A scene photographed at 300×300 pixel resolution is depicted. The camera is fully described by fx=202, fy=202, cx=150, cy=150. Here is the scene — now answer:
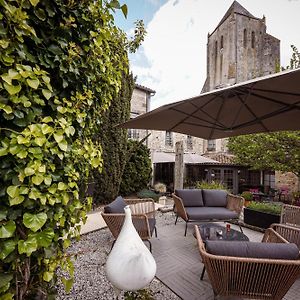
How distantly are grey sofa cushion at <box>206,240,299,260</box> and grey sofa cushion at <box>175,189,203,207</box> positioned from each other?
11.8ft

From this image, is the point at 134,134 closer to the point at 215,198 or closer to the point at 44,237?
the point at 215,198

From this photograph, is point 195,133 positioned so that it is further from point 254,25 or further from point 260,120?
point 254,25

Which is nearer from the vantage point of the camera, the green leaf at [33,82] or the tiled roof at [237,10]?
the green leaf at [33,82]

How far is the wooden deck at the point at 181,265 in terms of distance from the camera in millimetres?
2865

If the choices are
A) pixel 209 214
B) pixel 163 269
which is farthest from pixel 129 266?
pixel 209 214

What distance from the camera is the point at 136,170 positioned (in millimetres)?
10836

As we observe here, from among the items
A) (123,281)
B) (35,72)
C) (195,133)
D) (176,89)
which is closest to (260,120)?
(195,133)

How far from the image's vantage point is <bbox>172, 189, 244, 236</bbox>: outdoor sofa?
204 inches

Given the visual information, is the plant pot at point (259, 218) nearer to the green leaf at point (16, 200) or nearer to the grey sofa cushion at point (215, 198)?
the grey sofa cushion at point (215, 198)

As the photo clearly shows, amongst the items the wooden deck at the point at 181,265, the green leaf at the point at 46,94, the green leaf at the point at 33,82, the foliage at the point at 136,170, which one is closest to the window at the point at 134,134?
the foliage at the point at 136,170

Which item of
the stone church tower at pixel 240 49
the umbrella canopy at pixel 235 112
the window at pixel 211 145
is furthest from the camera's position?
the stone church tower at pixel 240 49

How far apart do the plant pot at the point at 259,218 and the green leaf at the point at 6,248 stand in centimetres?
583

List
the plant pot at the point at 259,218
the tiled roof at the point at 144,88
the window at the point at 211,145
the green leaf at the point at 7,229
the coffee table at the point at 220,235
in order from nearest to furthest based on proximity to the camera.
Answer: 1. the green leaf at the point at 7,229
2. the coffee table at the point at 220,235
3. the plant pot at the point at 259,218
4. the tiled roof at the point at 144,88
5. the window at the point at 211,145

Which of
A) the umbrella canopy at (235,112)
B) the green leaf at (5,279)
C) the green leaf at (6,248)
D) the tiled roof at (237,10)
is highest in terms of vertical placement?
the tiled roof at (237,10)
